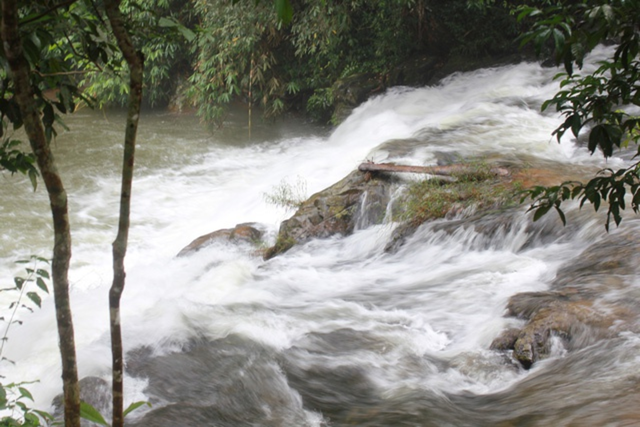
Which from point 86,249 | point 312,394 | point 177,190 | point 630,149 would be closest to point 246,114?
point 177,190

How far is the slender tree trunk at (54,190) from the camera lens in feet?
4.58

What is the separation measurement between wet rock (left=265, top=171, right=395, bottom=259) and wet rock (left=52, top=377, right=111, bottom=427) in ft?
9.52

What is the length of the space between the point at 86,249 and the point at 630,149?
6.33 metres

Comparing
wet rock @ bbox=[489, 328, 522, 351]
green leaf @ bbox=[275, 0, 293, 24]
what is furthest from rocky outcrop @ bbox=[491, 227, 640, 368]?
green leaf @ bbox=[275, 0, 293, 24]

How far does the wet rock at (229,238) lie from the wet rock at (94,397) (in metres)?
3.16

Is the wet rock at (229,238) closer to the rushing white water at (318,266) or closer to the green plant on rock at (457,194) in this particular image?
the rushing white water at (318,266)

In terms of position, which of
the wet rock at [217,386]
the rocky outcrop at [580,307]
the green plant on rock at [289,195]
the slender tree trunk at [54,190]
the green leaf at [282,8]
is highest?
the green leaf at [282,8]

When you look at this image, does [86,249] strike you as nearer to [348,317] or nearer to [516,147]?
[348,317]

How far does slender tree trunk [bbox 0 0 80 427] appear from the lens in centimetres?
140

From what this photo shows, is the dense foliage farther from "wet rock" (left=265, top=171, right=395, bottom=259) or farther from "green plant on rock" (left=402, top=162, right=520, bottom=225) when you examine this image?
"green plant on rock" (left=402, top=162, right=520, bottom=225)

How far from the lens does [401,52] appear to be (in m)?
12.1

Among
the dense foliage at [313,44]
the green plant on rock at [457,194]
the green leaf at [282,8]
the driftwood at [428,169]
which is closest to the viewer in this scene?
the green leaf at [282,8]

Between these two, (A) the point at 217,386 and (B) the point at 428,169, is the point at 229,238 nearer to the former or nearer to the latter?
(B) the point at 428,169

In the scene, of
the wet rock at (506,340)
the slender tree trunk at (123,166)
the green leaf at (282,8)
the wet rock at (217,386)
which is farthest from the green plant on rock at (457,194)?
the green leaf at (282,8)
